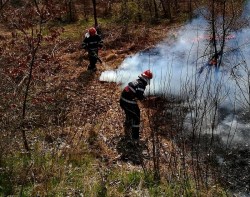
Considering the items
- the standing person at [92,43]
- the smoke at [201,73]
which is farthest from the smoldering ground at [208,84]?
the standing person at [92,43]

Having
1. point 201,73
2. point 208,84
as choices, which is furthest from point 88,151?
point 201,73

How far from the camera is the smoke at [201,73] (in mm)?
10692

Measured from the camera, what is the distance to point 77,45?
55.6 feet

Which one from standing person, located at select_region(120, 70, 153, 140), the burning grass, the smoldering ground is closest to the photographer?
the burning grass

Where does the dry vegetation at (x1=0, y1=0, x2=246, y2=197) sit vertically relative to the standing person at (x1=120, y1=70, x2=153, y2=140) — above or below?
below

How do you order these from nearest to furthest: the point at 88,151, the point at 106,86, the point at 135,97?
the point at 88,151
the point at 135,97
the point at 106,86

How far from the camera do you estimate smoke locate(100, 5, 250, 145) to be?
10.7 meters

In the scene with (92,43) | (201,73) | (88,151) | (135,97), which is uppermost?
(92,43)

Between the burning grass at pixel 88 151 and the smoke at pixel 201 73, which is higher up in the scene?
the smoke at pixel 201 73

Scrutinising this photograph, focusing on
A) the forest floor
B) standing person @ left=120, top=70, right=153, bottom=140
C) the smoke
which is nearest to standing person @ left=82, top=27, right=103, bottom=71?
the forest floor

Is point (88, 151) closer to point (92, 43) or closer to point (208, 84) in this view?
point (208, 84)

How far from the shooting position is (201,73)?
13320 millimetres

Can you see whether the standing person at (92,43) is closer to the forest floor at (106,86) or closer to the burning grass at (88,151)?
the forest floor at (106,86)

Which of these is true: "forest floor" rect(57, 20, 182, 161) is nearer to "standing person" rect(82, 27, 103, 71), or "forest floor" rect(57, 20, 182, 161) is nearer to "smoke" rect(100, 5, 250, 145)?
"smoke" rect(100, 5, 250, 145)
